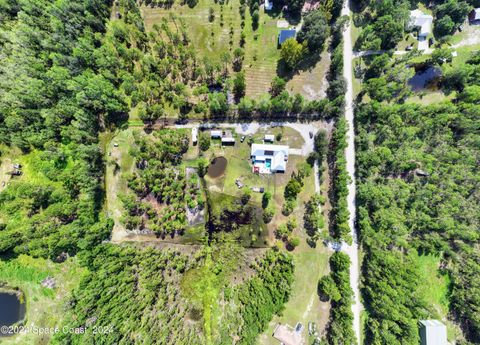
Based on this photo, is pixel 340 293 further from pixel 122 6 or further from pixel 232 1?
pixel 122 6

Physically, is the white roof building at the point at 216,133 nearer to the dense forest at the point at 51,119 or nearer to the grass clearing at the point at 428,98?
the dense forest at the point at 51,119

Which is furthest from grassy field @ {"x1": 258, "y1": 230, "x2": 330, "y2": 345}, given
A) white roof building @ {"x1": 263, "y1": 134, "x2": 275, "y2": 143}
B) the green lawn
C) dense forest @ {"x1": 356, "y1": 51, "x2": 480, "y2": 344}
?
the green lawn

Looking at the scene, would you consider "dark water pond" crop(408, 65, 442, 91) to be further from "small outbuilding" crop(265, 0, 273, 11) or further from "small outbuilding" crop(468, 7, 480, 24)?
"small outbuilding" crop(265, 0, 273, 11)

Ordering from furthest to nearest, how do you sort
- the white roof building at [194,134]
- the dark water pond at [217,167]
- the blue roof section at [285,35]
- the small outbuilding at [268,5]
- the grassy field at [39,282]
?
the dark water pond at [217,167], the white roof building at [194,134], the small outbuilding at [268,5], the blue roof section at [285,35], the grassy field at [39,282]

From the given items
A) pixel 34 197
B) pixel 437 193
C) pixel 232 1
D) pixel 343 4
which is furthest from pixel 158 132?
pixel 437 193

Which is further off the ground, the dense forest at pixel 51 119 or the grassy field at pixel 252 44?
the grassy field at pixel 252 44

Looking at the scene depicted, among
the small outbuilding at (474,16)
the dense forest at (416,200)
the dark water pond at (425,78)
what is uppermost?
the small outbuilding at (474,16)

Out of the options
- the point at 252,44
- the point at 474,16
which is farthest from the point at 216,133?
the point at 474,16

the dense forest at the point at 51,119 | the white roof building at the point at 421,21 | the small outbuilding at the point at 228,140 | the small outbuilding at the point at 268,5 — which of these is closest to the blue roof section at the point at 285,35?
the small outbuilding at the point at 268,5
